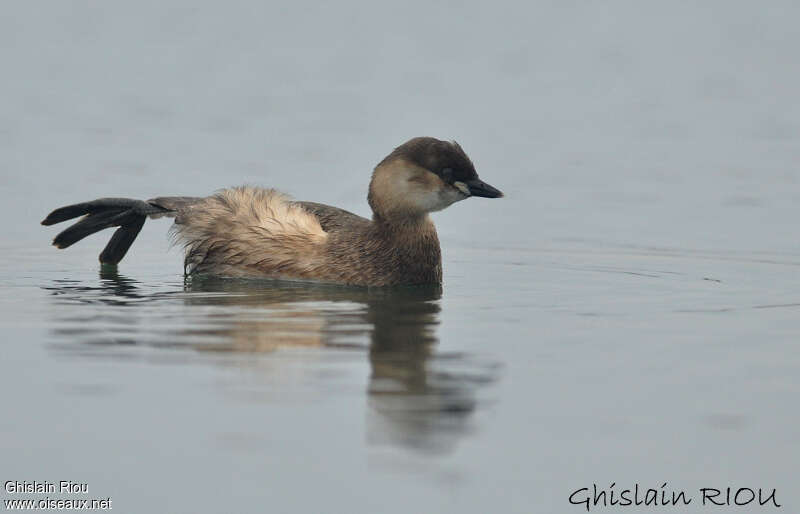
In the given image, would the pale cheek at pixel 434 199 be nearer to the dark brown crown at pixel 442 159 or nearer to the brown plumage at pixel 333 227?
the brown plumage at pixel 333 227

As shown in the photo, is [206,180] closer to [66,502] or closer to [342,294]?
[342,294]

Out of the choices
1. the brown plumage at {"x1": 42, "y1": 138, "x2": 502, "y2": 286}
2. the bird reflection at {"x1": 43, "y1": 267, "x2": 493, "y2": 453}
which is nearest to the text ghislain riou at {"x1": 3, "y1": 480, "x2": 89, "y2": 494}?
the bird reflection at {"x1": 43, "y1": 267, "x2": 493, "y2": 453}

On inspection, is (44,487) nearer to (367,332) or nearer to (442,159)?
(367,332)

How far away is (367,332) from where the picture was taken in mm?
8945

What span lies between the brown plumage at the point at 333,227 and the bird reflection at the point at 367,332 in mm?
169

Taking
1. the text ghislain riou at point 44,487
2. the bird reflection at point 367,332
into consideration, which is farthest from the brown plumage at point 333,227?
the text ghislain riou at point 44,487

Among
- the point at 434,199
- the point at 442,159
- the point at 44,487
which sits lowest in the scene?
the point at 44,487

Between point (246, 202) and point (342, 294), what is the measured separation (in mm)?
1587

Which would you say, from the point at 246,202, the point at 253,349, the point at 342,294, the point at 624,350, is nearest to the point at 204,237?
the point at 246,202

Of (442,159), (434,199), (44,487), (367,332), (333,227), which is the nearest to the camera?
(44,487)

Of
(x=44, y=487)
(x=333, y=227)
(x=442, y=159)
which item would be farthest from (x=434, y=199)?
(x=44, y=487)

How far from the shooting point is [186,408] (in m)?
6.80

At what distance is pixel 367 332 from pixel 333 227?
2.86 metres

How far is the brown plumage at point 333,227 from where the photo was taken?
1123 centimetres
